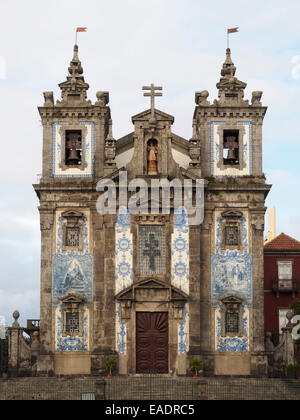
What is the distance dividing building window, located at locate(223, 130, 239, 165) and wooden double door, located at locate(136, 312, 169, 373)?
329 inches

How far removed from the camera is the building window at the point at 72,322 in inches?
1624

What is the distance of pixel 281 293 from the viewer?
155ft

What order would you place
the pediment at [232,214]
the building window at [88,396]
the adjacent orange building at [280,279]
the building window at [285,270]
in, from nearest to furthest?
the building window at [88,396]
the pediment at [232,214]
the adjacent orange building at [280,279]
the building window at [285,270]

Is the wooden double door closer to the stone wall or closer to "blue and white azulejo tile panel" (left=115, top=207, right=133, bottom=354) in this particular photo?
"blue and white azulejo tile panel" (left=115, top=207, right=133, bottom=354)

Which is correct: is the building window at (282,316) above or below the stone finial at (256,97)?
below

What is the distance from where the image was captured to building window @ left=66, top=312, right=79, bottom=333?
41.2 meters

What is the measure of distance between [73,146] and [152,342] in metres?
10.5

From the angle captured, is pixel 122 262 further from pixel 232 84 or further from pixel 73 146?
pixel 232 84

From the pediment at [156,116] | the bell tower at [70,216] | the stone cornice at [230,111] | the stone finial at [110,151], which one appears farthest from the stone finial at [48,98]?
the stone cornice at [230,111]

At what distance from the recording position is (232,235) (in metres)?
42.1

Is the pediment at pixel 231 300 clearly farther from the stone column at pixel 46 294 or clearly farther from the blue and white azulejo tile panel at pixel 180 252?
the stone column at pixel 46 294

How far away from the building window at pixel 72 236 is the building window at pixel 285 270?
12314 millimetres

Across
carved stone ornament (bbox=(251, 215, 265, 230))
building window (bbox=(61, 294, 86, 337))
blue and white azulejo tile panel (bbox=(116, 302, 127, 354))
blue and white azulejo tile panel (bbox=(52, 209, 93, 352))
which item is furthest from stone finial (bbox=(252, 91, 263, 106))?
building window (bbox=(61, 294, 86, 337))
